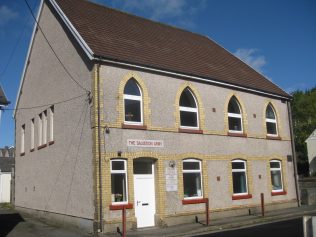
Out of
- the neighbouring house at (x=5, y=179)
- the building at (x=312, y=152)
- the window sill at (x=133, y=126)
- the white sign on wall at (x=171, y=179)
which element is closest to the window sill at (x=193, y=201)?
the white sign on wall at (x=171, y=179)

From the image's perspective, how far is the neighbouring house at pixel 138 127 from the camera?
15.9 m

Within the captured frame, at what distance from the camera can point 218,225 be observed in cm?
1647

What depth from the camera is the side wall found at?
53.7ft

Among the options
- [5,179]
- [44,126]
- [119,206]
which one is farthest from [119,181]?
[5,179]

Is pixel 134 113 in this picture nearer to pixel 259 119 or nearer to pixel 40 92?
pixel 40 92

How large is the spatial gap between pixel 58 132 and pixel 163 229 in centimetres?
680

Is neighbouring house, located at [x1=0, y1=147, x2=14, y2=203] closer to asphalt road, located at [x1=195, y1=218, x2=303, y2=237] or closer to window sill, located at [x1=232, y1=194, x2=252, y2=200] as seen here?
window sill, located at [x1=232, y1=194, x2=252, y2=200]

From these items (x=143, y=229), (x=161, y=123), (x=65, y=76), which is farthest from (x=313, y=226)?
(x=65, y=76)

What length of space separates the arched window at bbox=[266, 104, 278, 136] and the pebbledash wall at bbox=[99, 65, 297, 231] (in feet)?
0.81

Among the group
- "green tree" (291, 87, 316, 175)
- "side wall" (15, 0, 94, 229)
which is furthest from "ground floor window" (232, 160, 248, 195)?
"green tree" (291, 87, 316, 175)

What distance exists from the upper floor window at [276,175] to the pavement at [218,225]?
2.24m

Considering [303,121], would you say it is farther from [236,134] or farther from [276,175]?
[236,134]

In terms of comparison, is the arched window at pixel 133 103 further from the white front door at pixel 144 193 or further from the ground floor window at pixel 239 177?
the ground floor window at pixel 239 177

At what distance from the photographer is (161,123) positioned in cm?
1747
